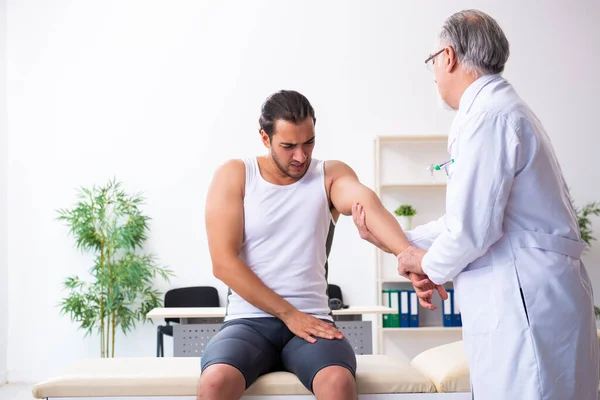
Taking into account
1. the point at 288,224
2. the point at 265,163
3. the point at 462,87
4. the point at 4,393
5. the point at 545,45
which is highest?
the point at 545,45

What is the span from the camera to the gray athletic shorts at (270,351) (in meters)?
1.84

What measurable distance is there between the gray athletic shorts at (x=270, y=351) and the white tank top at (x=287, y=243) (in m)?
0.06

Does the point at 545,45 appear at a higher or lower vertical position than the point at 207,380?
higher

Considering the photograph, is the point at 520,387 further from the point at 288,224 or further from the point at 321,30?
the point at 321,30

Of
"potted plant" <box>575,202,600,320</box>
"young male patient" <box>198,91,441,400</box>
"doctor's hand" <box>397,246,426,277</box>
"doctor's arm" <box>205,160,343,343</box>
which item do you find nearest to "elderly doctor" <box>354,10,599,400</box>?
"doctor's hand" <box>397,246,426,277</box>

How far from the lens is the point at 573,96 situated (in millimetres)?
5273

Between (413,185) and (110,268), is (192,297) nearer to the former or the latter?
(110,268)

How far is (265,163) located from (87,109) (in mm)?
3362

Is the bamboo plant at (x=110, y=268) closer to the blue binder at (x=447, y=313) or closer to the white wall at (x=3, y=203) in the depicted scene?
the white wall at (x=3, y=203)

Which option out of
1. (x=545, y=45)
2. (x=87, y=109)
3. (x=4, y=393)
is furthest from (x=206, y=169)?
(x=545, y=45)

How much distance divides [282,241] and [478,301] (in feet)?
2.21

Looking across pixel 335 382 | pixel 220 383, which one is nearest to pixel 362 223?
pixel 335 382

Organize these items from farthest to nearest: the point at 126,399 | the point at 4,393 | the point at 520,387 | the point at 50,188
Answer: the point at 50,188, the point at 4,393, the point at 126,399, the point at 520,387

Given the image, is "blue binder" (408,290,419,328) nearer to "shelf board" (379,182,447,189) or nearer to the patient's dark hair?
"shelf board" (379,182,447,189)
